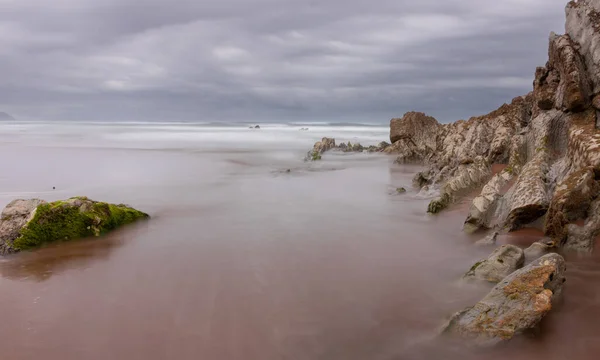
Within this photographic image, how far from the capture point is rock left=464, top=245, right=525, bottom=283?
6840 mm

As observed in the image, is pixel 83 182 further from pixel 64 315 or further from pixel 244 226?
pixel 64 315

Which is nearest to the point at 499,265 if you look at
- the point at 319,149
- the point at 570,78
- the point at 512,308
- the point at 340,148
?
the point at 512,308

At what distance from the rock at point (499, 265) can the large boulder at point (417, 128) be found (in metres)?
21.1

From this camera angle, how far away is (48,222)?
9.56m

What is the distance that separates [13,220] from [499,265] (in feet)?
31.5

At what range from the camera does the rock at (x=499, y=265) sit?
22.4 ft

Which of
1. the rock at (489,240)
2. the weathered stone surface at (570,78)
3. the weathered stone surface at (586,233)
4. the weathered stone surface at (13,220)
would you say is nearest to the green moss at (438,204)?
the rock at (489,240)

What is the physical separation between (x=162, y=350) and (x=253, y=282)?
2343 millimetres

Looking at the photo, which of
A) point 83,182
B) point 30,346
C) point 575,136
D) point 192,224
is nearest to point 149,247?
point 192,224

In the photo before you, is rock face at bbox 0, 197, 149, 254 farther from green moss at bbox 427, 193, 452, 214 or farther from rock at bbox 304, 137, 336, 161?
rock at bbox 304, 137, 336, 161

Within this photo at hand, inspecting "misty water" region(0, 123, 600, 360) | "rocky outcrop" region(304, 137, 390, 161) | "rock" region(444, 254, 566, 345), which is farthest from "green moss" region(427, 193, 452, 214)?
"rocky outcrop" region(304, 137, 390, 161)

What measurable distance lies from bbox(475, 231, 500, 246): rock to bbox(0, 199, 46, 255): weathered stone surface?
9.48 meters

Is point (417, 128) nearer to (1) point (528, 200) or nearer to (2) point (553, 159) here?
(2) point (553, 159)

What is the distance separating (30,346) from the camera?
212 inches
